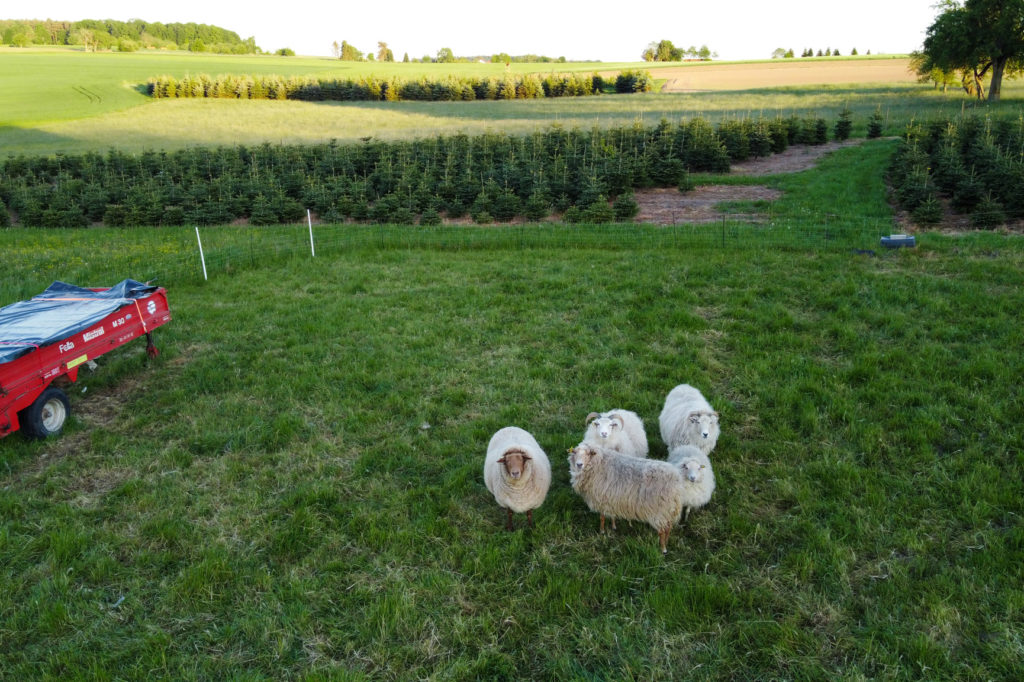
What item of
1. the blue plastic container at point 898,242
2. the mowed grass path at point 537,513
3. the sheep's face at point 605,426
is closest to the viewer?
the mowed grass path at point 537,513

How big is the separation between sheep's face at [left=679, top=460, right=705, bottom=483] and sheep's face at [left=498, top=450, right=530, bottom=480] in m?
1.38

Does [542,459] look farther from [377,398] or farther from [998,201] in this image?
[998,201]

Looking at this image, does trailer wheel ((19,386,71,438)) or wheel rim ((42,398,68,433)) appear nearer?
trailer wheel ((19,386,71,438))

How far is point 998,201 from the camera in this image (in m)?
15.6

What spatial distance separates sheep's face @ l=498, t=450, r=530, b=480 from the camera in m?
5.16

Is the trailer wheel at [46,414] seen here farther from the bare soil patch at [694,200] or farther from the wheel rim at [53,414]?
the bare soil patch at [694,200]

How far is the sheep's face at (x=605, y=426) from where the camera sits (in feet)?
18.7

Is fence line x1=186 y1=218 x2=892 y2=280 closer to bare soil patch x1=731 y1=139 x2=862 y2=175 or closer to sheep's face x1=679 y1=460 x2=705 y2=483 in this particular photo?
bare soil patch x1=731 y1=139 x2=862 y2=175

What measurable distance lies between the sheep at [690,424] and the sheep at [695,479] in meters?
0.27

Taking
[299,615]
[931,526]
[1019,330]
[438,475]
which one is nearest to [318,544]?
[299,615]

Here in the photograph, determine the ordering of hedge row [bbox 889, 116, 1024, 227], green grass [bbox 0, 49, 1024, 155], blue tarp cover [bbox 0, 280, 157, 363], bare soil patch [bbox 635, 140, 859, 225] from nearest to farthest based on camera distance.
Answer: blue tarp cover [bbox 0, 280, 157, 363] → hedge row [bbox 889, 116, 1024, 227] → bare soil patch [bbox 635, 140, 859, 225] → green grass [bbox 0, 49, 1024, 155]

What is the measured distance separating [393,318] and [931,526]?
8.10 m

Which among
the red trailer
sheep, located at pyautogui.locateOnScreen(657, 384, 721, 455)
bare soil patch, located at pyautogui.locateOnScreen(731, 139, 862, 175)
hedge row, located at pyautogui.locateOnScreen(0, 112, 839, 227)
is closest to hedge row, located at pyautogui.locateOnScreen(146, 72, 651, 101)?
hedge row, located at pyautogui.locateOnScreen(0, 112, 839, 227)

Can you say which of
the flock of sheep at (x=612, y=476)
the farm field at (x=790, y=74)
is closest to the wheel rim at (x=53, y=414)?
the flock of sheep at (x=612, y=476)
